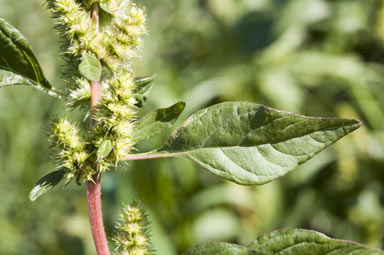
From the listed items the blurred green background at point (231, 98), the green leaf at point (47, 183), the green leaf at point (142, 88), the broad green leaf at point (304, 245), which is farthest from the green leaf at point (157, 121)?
the blurred green background at point (231, 98)

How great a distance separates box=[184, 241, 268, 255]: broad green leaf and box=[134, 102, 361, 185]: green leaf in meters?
0.09

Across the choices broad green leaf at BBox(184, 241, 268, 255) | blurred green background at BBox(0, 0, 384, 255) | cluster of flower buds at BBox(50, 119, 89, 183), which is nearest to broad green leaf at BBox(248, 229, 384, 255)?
broad green leaf at BBox(184, 241, 268, 255)

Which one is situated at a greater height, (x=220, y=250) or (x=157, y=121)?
(x=157, y=121)

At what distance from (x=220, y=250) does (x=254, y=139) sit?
0.55 feet

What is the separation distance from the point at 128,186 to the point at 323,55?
1.61 m

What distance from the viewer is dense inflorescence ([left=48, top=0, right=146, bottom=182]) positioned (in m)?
0.75

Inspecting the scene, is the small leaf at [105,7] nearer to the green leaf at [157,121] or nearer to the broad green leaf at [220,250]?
the green leaf at [157,121]

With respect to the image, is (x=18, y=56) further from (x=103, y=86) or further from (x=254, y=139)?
(x=254, y=139)

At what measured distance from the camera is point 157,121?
873 millimetres

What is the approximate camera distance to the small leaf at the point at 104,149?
0.73 m

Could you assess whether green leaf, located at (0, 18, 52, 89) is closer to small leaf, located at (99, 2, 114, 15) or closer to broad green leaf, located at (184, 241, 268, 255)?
small leaf, located at (99, 2, 114, 15)

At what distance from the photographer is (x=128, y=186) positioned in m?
2.68

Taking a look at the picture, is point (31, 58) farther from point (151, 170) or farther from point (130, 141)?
point (151, 170)

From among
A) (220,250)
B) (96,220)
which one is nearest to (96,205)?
(96,220)
